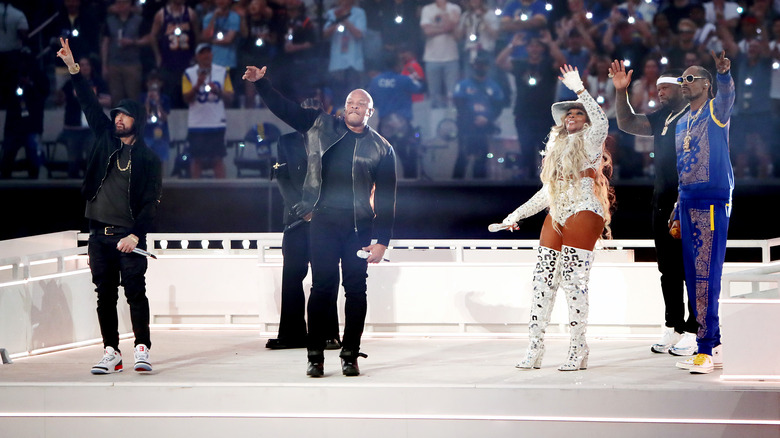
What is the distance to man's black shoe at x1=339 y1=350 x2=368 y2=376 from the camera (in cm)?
461

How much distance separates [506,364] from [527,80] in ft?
14.3

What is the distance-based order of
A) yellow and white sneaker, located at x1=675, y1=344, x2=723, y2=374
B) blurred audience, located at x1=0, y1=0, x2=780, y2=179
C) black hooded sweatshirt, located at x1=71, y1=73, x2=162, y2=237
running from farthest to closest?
blurred audience, located at x1=0, y1=0, x2=780, y2=179, black hooded sweatshirt, located at x1=71, y1=73, x2=162, y2=237, yellow and white sneaker, located at x1=675, y1=344, x2=723, y2=374

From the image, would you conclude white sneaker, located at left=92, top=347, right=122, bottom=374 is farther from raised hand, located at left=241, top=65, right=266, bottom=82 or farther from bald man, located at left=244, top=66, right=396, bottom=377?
raised hand, located at left=241, top=65, right=266, bottom=82

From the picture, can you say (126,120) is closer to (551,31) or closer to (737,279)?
(737,279)

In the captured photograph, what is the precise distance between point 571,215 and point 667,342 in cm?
120

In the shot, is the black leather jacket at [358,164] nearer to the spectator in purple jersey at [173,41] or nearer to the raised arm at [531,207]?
the raised arm at [531,207]

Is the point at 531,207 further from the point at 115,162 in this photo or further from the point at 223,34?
the point at 223,34

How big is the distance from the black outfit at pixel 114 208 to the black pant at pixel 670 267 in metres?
2.68

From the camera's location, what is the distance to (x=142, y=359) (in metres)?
4.87

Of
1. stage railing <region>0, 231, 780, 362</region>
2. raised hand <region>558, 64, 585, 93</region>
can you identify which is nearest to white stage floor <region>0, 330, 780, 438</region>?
stage railing <region>0, 231, 780, 362</region>

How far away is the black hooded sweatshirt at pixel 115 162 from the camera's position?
4.91 m

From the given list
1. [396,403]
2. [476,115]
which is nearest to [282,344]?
[396,403]

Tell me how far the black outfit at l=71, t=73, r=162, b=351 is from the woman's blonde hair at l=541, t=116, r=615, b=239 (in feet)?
6.58

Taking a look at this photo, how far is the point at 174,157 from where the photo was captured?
9133 millimetres
